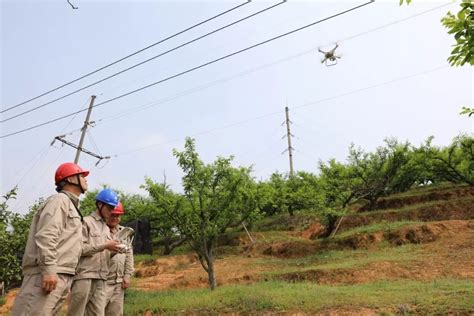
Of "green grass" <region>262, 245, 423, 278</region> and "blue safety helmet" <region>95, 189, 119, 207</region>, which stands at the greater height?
"blue safety helmet" <region>95, 189, 119, 207</region>

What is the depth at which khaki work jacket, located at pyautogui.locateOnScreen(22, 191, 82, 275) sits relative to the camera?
11.2 ft

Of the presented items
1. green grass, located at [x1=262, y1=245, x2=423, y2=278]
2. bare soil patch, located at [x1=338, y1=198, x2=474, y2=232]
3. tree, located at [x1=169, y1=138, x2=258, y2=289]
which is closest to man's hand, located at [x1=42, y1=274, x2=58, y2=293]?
tree, located at [x1=169, y1=138, x2=258, y2=289]

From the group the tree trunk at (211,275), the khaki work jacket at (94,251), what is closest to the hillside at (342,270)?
the tree trunk at (211,275)

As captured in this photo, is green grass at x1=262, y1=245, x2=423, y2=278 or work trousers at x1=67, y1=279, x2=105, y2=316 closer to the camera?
work trousers at x1=67, y1=279, x2=105, y2=316

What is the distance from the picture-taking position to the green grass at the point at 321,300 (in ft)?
21.3

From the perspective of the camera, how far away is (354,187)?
21.5m

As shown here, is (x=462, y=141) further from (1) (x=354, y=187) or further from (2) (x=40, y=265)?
(2) (x=40, y=265)

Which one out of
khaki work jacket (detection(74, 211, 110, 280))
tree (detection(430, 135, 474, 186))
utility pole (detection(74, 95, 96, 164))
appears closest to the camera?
khaki work jacket (detection(74, 211, 110, 280))

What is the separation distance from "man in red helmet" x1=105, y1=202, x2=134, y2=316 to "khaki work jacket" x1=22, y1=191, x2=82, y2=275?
5.25 ft

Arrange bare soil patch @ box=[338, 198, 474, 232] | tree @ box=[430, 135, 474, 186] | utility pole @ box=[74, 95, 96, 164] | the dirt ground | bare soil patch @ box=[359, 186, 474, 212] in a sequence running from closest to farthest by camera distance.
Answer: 1. the dirt ground
2. bare soil patch @ box=[338, 198, 474, 232]
3. utility pole @ box=[74, 95, 96, 164]
4. bare soil patch @ box=[359, 186, 474, 212]
5. tree @ box=[430, 135, 474, 186]

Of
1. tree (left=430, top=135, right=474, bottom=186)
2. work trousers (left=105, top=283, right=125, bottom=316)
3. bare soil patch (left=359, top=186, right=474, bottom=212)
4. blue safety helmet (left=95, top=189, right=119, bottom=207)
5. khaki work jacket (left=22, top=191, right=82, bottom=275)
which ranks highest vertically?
tree (left=430, top=135, right=474, bottom=186)

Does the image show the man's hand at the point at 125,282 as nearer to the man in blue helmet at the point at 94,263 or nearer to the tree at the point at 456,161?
the man in blue helmet at the point at 94,263

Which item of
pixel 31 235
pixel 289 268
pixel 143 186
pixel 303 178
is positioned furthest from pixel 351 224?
pixel 31 235

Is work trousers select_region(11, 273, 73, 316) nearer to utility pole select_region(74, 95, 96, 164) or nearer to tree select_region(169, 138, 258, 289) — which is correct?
tree select_region(169, 138, 258, 289)
